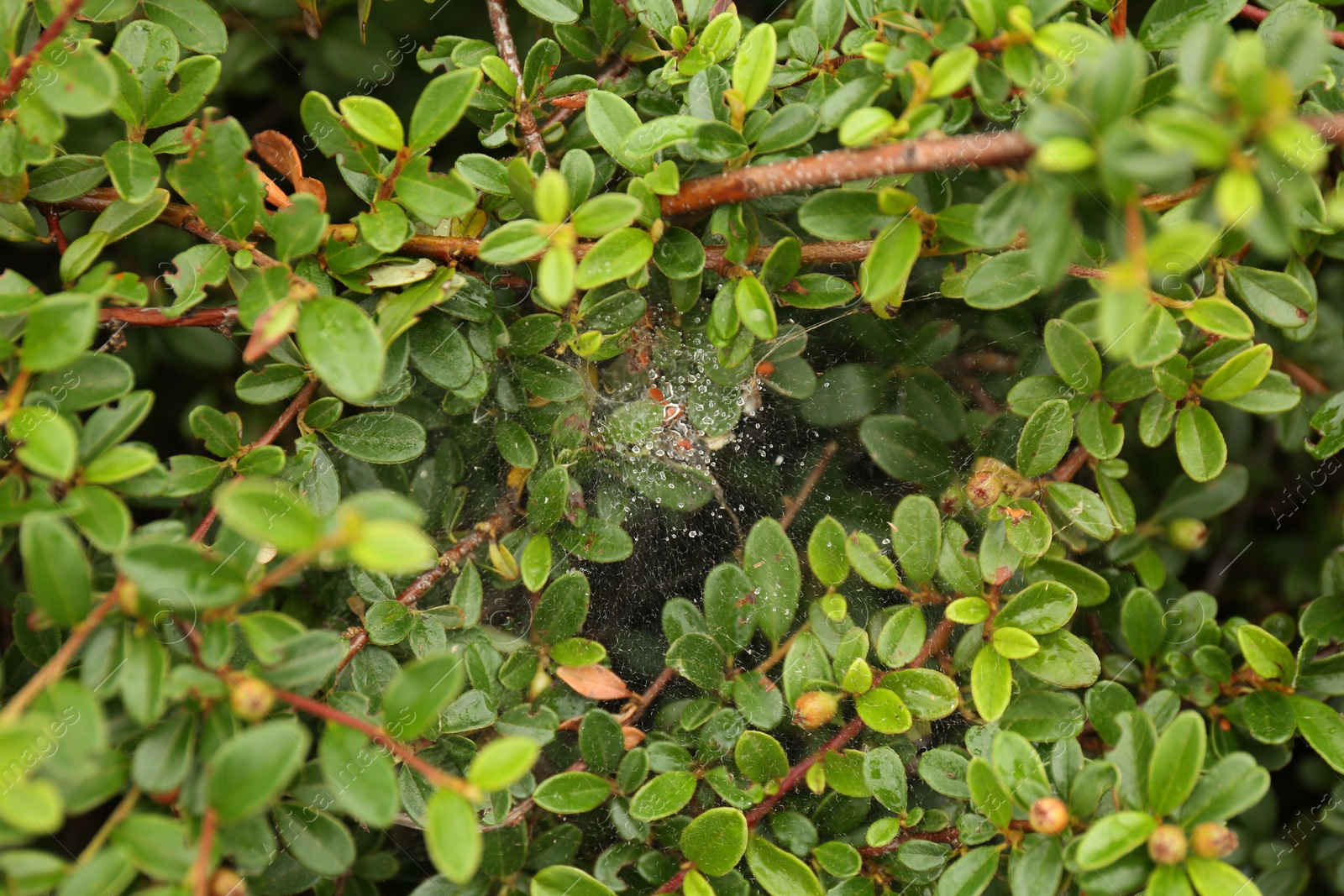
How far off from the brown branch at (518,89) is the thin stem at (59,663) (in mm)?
742

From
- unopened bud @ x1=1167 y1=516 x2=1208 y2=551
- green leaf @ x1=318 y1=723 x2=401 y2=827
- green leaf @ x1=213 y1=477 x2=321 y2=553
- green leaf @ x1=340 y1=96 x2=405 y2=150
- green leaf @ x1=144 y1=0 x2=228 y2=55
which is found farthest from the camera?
unopened bud @ x1=1167 y1=516 x2=1208 y2=551

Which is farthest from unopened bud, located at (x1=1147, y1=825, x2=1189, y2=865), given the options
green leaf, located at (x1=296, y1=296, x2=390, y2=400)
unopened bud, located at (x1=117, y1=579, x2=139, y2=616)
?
unopened bud, located at (x1=117, y1=579, x2=139, y2=616)

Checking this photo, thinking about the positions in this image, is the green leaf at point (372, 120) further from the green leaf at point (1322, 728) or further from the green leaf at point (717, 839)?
the green leaf at point (1322, 728)

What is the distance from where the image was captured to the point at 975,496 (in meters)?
1.27

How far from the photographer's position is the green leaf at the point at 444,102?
102 centimetres

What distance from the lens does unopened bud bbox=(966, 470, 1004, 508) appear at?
126 centimetres

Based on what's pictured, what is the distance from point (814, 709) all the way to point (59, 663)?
2.67 ft

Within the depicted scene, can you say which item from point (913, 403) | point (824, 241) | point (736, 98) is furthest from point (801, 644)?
point (736, 98)

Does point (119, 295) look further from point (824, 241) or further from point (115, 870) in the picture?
point (824, 241)

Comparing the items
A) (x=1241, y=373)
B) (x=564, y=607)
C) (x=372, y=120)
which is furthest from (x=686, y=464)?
(x=1241, y=373)

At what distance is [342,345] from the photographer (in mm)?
961

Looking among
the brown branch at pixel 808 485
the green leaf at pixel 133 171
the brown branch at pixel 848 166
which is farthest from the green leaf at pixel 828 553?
the green leaf at pixel 133 171

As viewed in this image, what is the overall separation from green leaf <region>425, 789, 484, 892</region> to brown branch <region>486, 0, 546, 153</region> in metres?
0.82

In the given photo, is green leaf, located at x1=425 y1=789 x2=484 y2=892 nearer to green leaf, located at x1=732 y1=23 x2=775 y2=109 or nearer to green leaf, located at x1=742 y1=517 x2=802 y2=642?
green leaf, located at x1=742 y1=517 x2=802 y2=642
